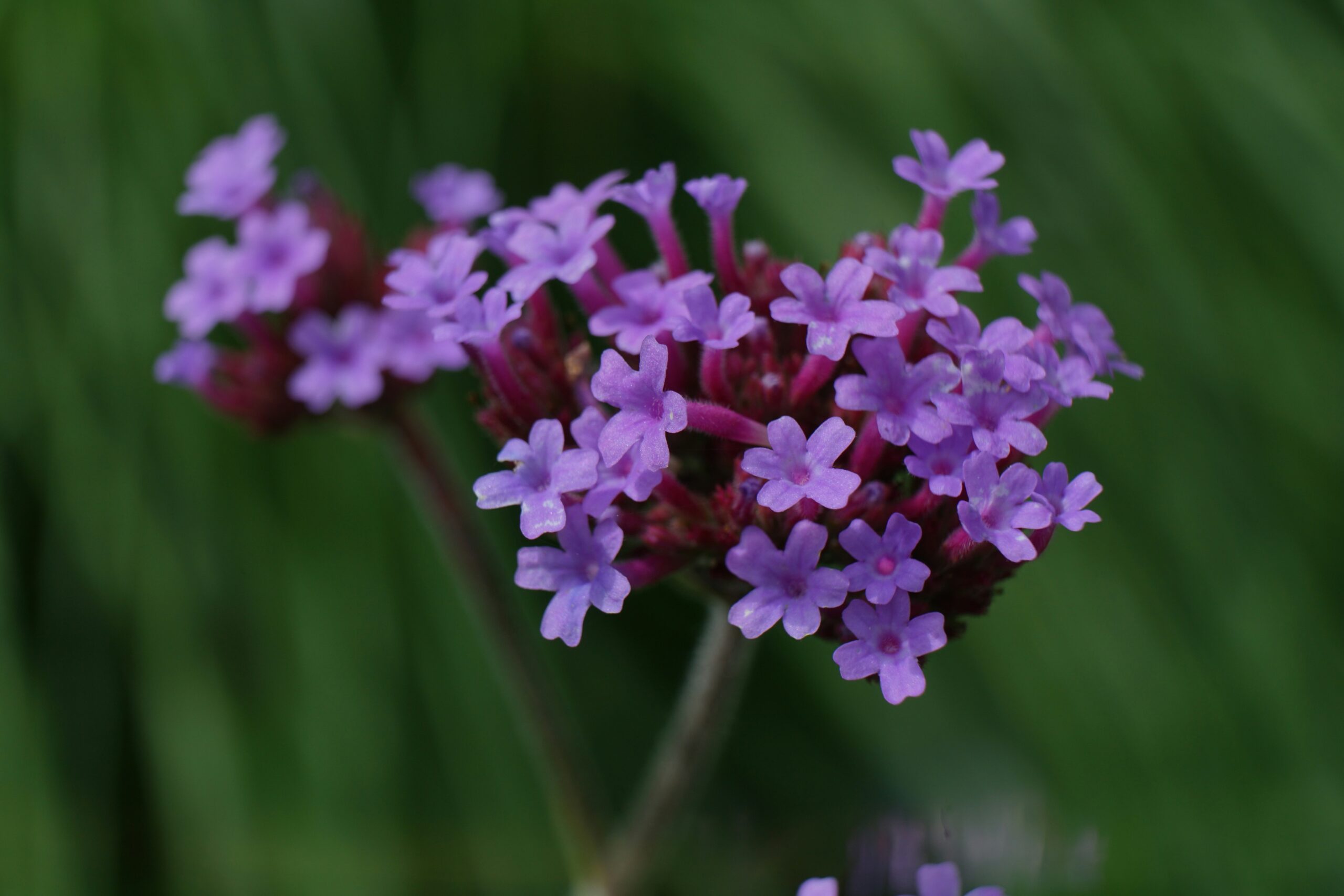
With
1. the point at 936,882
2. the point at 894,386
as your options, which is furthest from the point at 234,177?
the point at 936,882

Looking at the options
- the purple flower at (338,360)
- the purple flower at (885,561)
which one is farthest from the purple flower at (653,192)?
the purple flower at (338,360)

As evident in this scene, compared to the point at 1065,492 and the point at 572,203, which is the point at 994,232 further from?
the point at 572,203

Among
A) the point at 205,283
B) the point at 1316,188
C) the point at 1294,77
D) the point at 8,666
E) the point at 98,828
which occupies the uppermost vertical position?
the point at 205,283

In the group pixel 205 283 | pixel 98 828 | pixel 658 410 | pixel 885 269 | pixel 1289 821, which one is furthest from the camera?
pixel 98 828

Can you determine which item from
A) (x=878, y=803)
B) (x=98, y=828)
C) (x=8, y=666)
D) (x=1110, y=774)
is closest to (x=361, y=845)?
(x=98, y=828)

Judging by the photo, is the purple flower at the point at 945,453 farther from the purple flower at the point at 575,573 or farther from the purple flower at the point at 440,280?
the purple flower at the point at 440,280

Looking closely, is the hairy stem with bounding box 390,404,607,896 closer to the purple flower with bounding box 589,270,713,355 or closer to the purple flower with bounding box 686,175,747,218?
the purple flower with bounding box 589,270,713,355

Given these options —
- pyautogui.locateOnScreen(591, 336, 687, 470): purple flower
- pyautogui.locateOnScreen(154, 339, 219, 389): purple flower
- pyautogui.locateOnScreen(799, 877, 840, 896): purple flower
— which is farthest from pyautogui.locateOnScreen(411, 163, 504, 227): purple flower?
pyautogui.locateOnScreen(799, 877, 840, 896): purple flower

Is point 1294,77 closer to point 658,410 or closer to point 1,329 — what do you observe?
point 658,410
